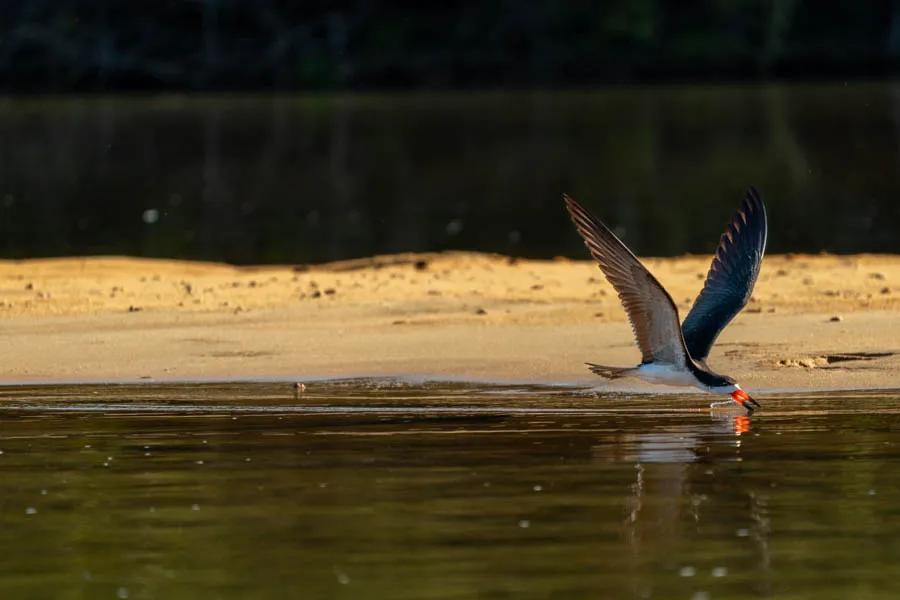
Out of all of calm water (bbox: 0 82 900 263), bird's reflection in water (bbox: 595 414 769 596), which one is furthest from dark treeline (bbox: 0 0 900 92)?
bird's reflection in water (bbox: 595 414 769 596)

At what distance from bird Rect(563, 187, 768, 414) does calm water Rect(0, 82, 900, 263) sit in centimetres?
1060

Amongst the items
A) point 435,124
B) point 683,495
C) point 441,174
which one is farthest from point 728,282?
point 435,124

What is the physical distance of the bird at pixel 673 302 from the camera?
10117 millimetres

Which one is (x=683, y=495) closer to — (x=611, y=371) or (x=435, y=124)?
(x=611, y=371)

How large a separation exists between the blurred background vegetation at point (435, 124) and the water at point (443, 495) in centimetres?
1076

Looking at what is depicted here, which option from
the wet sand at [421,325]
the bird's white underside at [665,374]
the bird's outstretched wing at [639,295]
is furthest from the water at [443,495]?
the wet sand at [421,325]

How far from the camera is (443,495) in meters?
8.78

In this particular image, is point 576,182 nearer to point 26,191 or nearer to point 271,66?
point 26,191

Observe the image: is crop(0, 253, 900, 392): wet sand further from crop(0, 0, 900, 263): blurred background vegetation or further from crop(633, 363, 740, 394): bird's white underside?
crop(0, 0, 900, 263): blurred background vegetation

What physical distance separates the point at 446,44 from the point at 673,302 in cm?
5677

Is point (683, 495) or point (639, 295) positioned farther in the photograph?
point (639, 295)

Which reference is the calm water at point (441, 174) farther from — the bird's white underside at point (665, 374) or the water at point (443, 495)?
the bird's white underside at point (665, 374)

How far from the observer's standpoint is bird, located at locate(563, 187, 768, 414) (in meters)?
10.1

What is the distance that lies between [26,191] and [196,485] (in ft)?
78.3
